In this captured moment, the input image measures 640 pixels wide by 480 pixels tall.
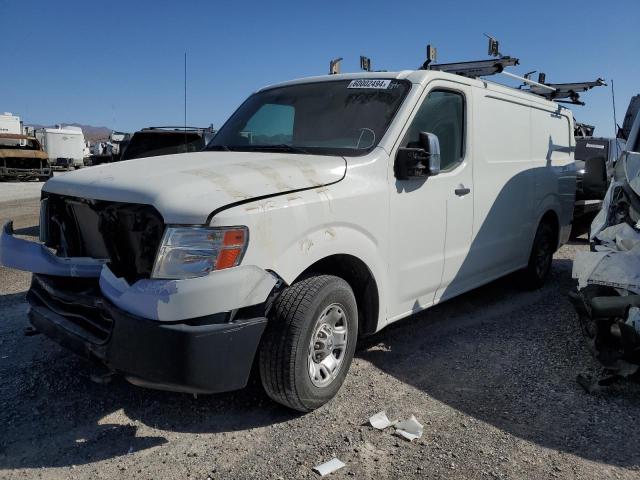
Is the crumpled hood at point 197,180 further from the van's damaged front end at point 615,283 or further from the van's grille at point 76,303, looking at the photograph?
the van's damaged front end at point 615,283

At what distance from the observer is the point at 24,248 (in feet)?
11.0

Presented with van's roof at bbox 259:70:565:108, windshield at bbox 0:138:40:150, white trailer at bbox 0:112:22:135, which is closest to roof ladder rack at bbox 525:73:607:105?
van's roof at bbox 259:70:565:108

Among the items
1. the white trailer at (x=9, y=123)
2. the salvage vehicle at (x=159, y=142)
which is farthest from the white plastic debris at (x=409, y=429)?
the white trailer at (x=9, y=123)

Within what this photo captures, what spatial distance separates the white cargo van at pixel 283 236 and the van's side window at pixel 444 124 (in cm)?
2

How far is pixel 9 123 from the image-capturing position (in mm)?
34469

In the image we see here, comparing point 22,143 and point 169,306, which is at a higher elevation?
point 22,143

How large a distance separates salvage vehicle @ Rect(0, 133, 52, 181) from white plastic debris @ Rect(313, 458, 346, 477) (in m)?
23.7

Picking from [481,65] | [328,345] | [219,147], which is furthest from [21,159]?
[328,345]

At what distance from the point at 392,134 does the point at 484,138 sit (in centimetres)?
139

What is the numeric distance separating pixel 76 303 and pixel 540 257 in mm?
4831

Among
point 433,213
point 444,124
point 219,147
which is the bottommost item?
point 433,213

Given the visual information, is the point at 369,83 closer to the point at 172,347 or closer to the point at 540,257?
the point at 172,347

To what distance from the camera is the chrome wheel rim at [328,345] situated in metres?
3.11

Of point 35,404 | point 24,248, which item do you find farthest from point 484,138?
point 35,404
